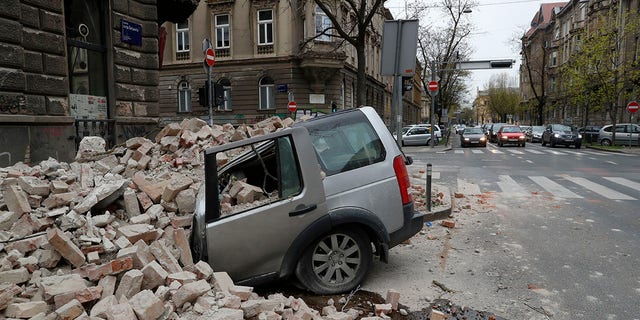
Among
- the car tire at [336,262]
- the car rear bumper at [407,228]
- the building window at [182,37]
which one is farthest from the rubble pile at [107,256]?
the building window at [182,37]

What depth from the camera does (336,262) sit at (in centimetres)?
406

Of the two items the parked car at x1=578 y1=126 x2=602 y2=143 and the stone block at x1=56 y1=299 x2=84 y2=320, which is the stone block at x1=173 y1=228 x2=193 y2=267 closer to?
the stone block at x1=56 y1=299 x2=84 y2=320

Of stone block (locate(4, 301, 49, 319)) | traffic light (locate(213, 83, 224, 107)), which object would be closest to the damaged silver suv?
stone block (locate(4, 301, 49, 319))

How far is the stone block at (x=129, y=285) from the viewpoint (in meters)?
2.90

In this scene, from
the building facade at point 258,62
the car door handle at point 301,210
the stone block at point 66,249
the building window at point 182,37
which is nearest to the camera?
the stone block at point 66,249

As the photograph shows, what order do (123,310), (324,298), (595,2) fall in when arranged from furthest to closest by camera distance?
1. (595,2)
2. (324,298)
3. (123,310)

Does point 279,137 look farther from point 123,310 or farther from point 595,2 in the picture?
point 595,2

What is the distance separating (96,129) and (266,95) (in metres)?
20.0

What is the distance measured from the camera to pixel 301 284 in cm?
397

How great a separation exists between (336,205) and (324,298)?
0.86 m

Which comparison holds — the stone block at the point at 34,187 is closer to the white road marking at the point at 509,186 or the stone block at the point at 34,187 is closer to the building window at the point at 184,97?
the white road marking at the point at 509,186

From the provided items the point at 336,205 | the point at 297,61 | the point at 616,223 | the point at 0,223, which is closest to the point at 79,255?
the point at 0,223

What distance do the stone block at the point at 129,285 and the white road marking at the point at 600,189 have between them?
9.40 meters

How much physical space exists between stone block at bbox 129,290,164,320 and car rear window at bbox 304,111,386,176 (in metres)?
1.92
